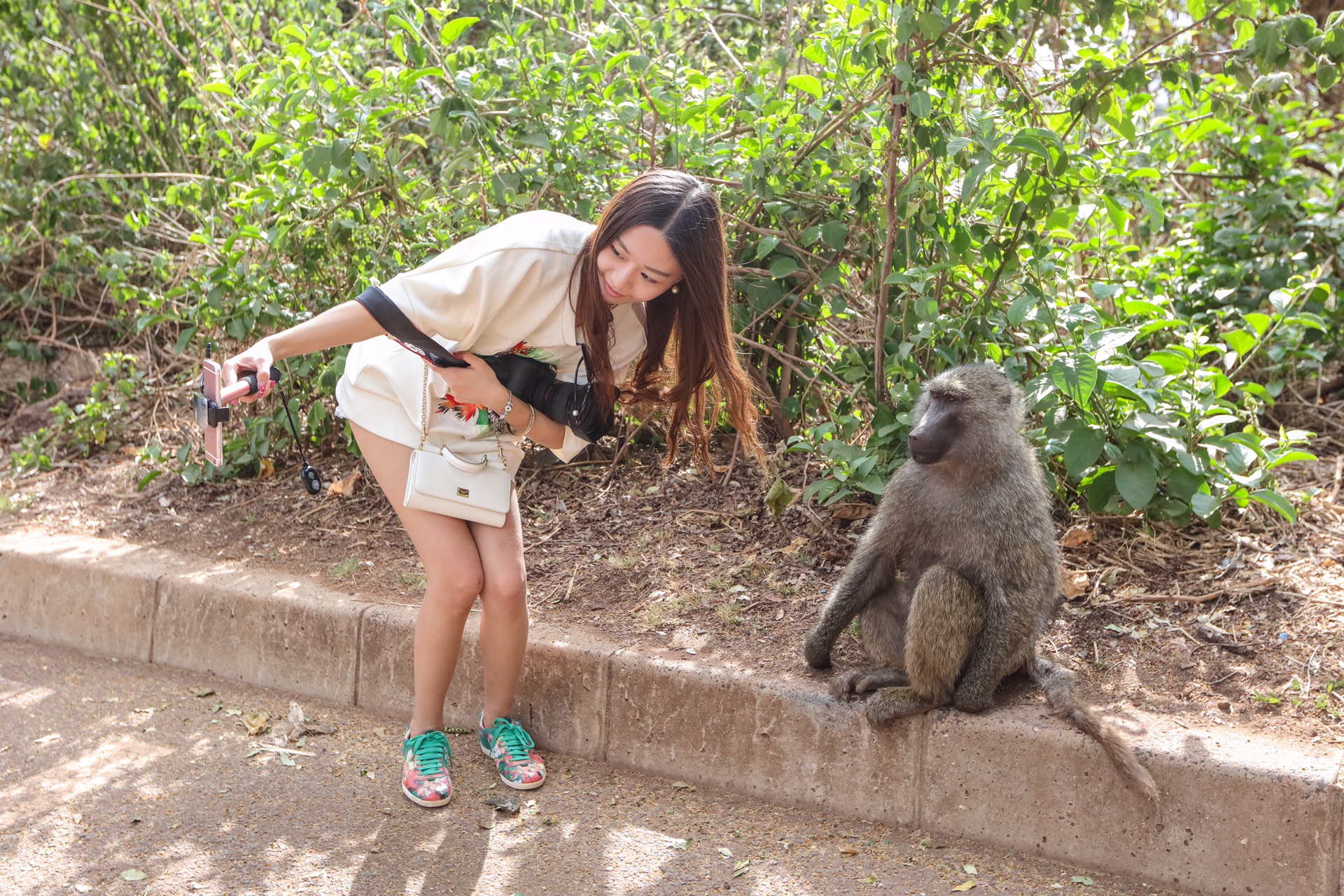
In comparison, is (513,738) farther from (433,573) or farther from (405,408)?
(405,408)

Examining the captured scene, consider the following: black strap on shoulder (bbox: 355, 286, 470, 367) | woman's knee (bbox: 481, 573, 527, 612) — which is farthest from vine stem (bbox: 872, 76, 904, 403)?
black strap on shoulder (bbox: 355, 286, 470, 367)

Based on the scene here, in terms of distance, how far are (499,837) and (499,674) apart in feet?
1.67

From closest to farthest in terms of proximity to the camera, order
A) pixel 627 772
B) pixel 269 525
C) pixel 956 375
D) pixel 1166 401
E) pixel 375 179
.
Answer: pixel 956 375
pixel 627 772
pixel 1166 401
pixel 375 179
pixel 269 525

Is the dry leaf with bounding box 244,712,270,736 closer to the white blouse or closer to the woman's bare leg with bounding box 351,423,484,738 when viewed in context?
the woman's bare leg with bounding box 351,423,484,738

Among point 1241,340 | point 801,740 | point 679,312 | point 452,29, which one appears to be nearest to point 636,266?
point 679,312

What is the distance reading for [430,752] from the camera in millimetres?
3303

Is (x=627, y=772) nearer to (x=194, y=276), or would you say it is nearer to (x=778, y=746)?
(x=778, y=746)

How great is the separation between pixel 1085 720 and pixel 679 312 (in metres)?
1.51

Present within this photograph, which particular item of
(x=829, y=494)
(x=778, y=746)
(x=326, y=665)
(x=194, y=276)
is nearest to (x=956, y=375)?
(x=829, y=494)

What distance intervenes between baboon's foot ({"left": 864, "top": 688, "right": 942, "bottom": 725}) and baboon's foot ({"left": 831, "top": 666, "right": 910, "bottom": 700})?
0.27 ft

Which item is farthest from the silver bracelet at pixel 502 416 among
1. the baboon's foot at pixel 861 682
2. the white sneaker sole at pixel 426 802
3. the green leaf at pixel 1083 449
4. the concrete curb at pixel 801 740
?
the green leaf at pixel 1083 449

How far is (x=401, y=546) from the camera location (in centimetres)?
467

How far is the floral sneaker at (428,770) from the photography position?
10.6ft

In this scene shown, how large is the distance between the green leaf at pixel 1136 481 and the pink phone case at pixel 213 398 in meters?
2.69
